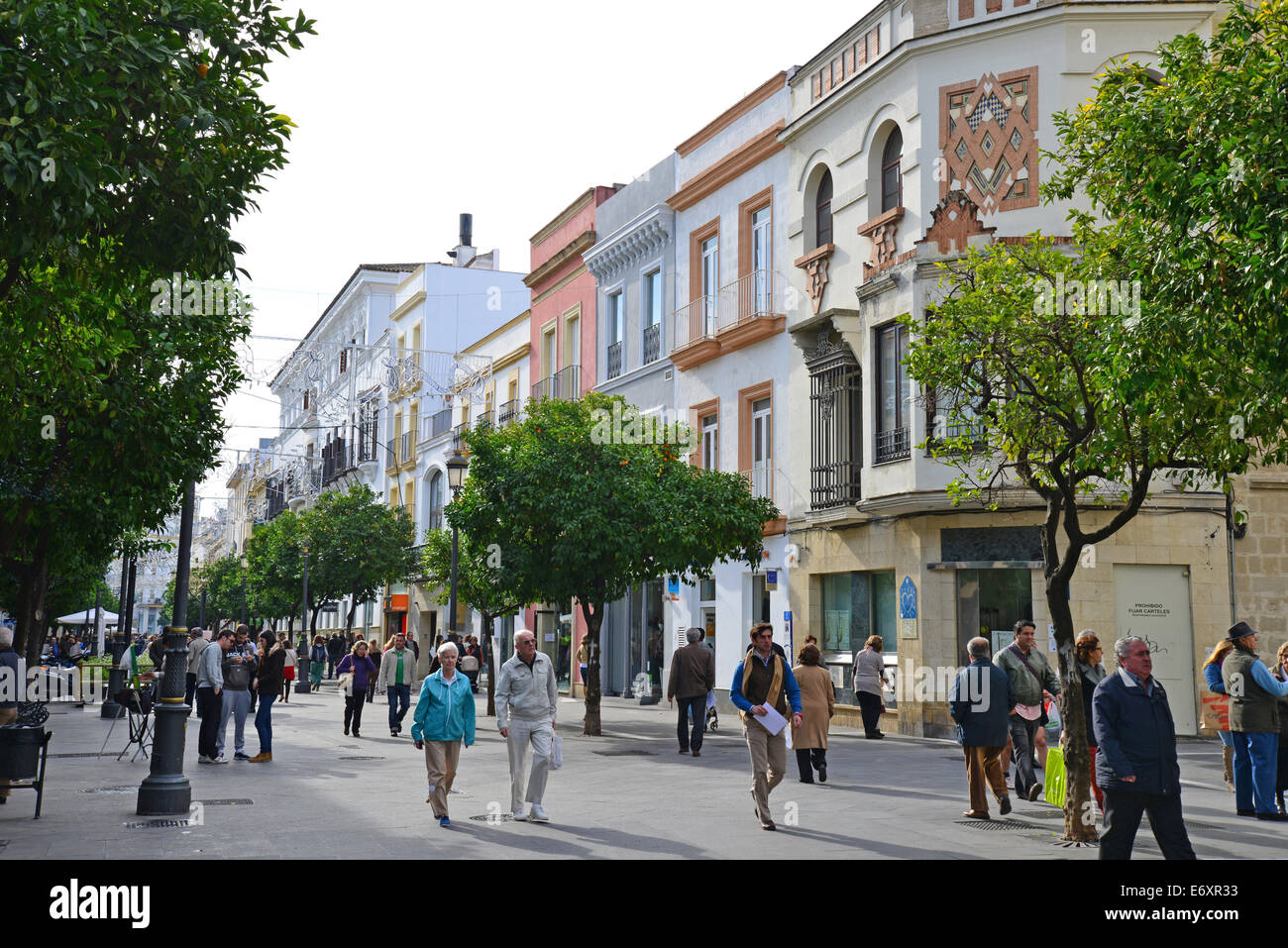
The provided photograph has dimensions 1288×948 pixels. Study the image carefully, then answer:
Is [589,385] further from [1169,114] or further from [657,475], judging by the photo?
[1169,114]

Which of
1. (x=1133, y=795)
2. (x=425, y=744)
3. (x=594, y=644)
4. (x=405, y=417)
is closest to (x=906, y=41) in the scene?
(x=594, y=644)

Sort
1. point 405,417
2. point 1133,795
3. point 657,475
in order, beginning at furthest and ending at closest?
point 405,417
point 657,475
point 1133,795

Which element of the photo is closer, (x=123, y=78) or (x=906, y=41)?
(x=123, y=78)

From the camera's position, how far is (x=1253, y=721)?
40.8 feet

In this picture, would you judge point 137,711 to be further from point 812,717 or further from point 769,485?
point 769,485

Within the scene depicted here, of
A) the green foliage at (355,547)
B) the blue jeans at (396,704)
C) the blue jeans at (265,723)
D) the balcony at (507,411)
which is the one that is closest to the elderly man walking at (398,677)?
the blue jeans at (396,704)

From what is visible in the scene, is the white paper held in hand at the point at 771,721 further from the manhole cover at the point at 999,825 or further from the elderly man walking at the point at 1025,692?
the elderly man walking at the point at 1025,692

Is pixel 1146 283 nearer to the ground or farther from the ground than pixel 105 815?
farther from the ground

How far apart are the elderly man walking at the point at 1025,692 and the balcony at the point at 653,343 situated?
19.8 meters

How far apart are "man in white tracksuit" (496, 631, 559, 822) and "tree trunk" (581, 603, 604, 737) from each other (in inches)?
367

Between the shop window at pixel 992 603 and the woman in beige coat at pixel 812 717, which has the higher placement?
the shop window at pixel 992 603

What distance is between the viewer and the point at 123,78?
8.17m

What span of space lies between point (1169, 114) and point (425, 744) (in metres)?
8.46

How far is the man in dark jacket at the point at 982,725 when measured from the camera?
39.6 ft
